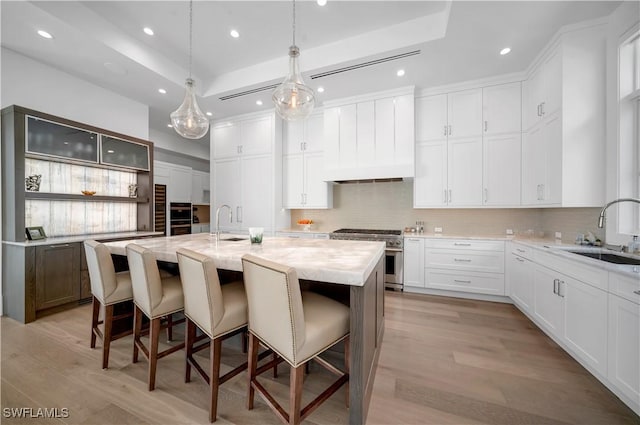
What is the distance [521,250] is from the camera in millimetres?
2906

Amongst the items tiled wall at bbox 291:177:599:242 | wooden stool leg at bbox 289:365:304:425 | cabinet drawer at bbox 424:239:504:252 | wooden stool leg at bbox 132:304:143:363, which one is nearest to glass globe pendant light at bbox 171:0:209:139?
wooden stool leg at bbox 132:304:143:363

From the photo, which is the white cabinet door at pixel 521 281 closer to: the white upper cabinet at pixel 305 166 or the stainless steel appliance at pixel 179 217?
the white upper cabinet at pixel 305 166

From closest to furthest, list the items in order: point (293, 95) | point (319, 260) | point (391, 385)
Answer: point (319, 260)
point (391, 385)
point (293, 95)

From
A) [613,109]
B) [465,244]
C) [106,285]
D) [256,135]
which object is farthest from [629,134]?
[256,135]

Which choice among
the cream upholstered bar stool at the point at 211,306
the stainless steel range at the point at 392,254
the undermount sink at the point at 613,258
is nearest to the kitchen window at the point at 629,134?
the undermount sink at the point at 613,258

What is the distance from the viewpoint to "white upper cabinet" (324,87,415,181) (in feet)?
12.3

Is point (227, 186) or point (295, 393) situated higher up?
point (227, 186)

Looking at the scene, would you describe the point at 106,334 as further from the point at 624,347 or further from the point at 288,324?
the point at 624,347

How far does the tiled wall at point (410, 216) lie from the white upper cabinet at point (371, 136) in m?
0.50

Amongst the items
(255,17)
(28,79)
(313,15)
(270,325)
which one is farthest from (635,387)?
(28,79)

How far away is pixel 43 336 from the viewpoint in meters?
2.44

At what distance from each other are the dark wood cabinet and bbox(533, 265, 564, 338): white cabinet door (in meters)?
5.30

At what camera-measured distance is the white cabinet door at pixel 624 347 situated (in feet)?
4.82

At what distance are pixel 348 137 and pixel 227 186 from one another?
101 inches
